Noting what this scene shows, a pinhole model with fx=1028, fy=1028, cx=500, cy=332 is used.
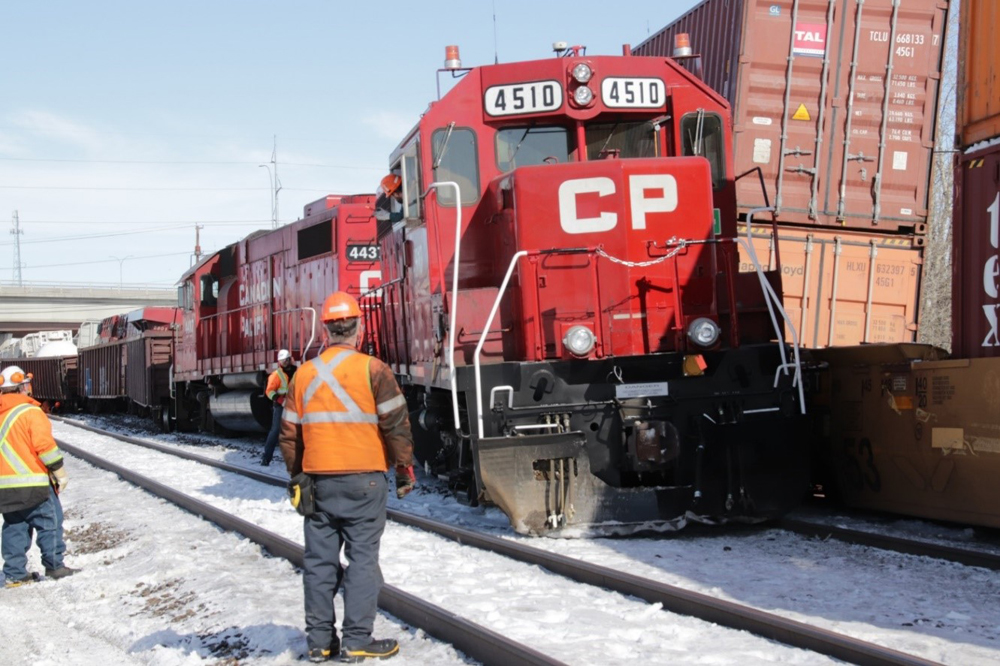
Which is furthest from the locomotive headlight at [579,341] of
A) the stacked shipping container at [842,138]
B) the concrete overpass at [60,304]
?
the concrete overpass at [60,304]

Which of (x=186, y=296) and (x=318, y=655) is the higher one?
(x=186, y=296)

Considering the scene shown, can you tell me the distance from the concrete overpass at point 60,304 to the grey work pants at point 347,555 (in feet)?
182

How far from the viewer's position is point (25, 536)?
7.29 metres

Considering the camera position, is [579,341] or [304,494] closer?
[304,494]

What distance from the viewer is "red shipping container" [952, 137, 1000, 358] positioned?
6.82 m

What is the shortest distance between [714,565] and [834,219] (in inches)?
245

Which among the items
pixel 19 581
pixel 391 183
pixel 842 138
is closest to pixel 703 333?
pixel 391 183

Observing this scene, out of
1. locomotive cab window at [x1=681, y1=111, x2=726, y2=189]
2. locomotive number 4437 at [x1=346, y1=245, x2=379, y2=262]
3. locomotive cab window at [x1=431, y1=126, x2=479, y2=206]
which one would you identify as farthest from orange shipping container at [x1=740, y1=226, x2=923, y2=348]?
locomotive number 4437 at [x1=346, y1=245, x2=379, y2=262]

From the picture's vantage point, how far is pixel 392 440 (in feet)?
15.6

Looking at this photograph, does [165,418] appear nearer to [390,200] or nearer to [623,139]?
[390,200]

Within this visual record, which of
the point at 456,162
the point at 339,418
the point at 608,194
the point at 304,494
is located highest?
the point at 456,162

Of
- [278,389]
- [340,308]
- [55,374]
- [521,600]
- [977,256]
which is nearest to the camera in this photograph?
[340,308]

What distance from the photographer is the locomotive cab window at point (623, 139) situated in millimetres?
8031

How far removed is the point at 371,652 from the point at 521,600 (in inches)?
43.6
